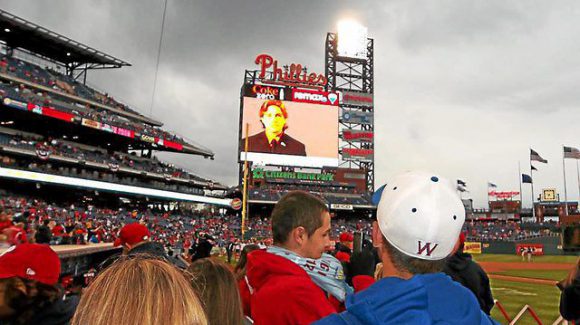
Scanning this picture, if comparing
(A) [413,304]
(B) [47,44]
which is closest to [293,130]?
(B) [47,44]

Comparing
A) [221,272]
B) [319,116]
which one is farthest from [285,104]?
[221,272]

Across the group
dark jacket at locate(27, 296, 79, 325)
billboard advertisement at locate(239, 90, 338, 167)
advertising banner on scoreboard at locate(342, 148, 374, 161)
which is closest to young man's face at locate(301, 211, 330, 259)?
dark jacket at locate(27, 296, 79, 325)

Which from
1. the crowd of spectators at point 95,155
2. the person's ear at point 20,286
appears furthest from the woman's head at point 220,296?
the crowd of spectators at point 95,155

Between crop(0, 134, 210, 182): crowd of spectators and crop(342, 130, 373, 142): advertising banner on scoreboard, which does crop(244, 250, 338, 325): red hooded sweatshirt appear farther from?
crop(342, 130, 373, 142): advertising banner on scoreboard

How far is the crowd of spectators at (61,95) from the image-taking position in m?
41.9

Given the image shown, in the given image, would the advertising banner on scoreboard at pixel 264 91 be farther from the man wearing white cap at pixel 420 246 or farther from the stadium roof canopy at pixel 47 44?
the man wearing white cap at pixel 420 246

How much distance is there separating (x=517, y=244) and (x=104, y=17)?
4506 cm

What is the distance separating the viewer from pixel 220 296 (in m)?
2.33

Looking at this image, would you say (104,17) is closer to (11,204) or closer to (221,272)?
(11,204)

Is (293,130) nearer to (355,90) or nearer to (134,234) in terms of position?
(355,90)

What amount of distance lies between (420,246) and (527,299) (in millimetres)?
14457

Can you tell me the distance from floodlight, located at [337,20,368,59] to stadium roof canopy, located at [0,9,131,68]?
30667 millimetres

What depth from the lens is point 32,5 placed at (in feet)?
213

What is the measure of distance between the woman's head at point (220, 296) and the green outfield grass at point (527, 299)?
9.97 m
